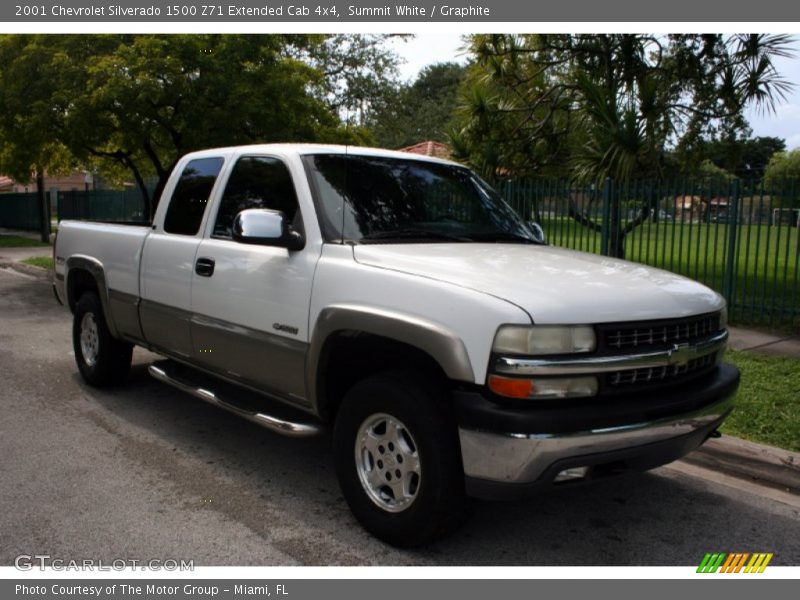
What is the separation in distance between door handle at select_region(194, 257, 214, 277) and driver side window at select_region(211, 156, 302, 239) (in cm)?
18

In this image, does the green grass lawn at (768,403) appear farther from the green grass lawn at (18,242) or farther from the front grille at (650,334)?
the green grass lawn at (18,242)

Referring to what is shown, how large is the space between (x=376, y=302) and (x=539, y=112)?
11161 mm

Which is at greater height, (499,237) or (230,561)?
(499,237)

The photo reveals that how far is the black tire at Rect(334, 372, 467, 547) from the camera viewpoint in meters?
3.29

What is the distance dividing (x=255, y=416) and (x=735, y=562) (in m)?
2.61

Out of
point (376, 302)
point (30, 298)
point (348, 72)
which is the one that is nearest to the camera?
point (376, 302)

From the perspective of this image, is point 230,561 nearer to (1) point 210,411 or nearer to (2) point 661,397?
(2) point 661,397

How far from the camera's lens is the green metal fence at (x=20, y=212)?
97.7 feet

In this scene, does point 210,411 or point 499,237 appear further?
point 210,411

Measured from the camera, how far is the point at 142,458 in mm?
4816

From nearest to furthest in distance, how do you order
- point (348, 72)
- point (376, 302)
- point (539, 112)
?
point (376, 302) → point (539, 112) → point (348, 72)

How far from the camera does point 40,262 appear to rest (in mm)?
17188

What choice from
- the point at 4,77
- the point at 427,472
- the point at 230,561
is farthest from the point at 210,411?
the point at 4,77

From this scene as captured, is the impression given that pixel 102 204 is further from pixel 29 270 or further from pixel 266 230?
pixel 266 230
